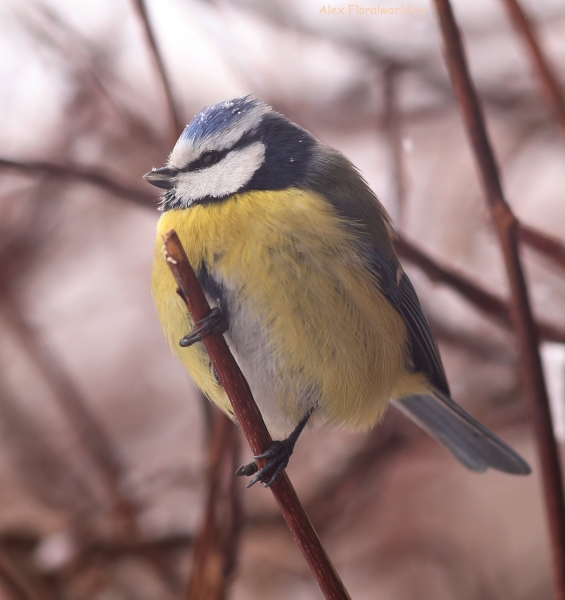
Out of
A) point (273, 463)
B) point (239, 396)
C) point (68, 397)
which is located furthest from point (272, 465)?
point (68, 397)

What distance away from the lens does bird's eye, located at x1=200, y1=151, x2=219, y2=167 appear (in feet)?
2.06

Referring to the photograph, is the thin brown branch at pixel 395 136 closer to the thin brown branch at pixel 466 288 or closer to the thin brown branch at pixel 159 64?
the thin brown branch at pixel 466 288

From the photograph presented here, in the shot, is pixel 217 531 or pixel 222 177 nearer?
pixel 222 177

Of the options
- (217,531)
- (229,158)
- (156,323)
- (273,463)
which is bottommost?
(217,531)

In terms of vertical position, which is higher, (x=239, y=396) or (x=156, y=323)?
(x=239, y=396)

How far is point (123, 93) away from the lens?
3.25ft

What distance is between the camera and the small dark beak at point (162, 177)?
614 millimetres

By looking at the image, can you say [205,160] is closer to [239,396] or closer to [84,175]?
[84,175]

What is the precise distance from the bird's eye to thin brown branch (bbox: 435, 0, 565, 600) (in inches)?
9.5

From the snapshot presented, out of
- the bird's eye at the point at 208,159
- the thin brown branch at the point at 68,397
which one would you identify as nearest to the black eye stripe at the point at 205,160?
the bird's eye at the point at 208,159

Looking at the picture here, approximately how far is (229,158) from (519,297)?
317 mm

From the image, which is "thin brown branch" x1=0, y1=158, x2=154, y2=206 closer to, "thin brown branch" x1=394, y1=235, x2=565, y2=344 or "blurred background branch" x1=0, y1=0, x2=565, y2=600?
"blurred background branch" x1=0, y1=0, x2=565, y2=600

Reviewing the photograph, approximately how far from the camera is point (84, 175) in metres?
0.69

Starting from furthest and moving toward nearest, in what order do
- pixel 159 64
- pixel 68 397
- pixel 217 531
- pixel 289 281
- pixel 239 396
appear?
pixel 68 397, pixel 217 531, pixel 159 64, pixel 289 281, pixel 239 396
